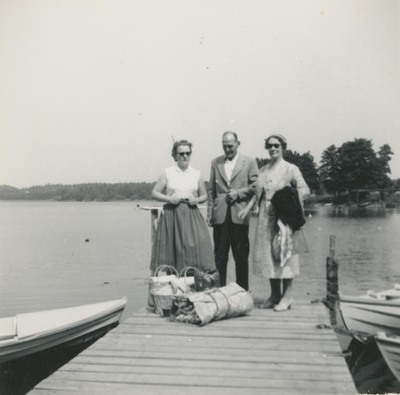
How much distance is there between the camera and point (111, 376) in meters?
3.71

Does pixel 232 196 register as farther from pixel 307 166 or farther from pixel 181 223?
pixel 307 166

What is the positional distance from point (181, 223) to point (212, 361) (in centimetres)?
212

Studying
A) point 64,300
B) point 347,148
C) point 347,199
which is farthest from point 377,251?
point 347,199

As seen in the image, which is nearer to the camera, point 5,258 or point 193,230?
point 193,230

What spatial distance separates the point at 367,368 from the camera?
9.08 m

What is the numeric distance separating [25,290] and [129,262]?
24.3ft

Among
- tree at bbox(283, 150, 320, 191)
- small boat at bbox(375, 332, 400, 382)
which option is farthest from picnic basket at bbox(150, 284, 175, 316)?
tree at bbox(283, 150, 320, 191)

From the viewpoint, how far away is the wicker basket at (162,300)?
5414 millimetres

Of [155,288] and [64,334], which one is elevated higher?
[155,288]

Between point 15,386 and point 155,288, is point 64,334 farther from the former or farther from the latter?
point 155,288

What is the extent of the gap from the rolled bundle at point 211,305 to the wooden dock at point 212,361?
78mm

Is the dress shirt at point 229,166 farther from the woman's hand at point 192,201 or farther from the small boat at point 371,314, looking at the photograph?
the small boat at point 371,314

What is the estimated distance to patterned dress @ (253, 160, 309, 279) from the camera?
17.7ft

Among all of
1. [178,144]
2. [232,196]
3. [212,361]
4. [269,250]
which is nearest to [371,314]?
[269,250]
